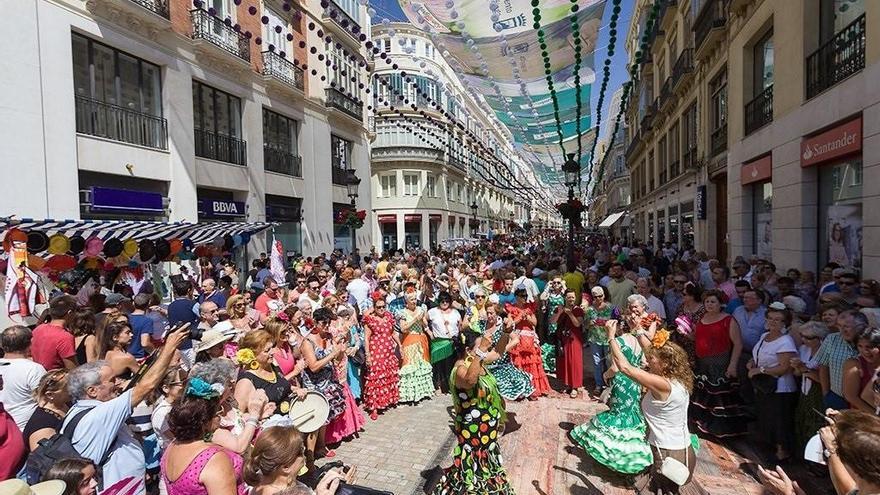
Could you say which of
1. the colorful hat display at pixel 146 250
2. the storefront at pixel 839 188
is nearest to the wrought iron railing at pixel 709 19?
the storefront at pixel 839 188

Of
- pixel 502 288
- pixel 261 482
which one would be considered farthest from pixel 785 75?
pixel 261 482

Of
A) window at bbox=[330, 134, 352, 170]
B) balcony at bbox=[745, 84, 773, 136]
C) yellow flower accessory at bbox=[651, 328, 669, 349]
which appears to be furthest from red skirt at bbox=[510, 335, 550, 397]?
window at bbox=[330, 134, 352, 170]

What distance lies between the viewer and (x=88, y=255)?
313 inches

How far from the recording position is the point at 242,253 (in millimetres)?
16172

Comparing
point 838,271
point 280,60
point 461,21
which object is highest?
point 280,60

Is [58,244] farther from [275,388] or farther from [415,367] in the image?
[415,367]

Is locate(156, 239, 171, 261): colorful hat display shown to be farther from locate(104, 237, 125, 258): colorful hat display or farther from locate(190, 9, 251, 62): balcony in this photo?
locate(190, 9, 251, 62): balcony

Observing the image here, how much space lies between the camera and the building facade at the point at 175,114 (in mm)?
9688

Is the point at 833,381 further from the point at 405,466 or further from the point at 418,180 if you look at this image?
the point at 418,180

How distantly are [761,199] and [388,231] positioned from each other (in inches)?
1172

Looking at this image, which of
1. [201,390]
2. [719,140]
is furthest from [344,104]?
[201,390]

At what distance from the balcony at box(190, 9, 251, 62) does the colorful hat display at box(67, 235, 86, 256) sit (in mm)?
8256

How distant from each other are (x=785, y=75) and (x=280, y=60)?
53.1 feet

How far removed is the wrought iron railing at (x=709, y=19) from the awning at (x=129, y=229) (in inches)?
556
